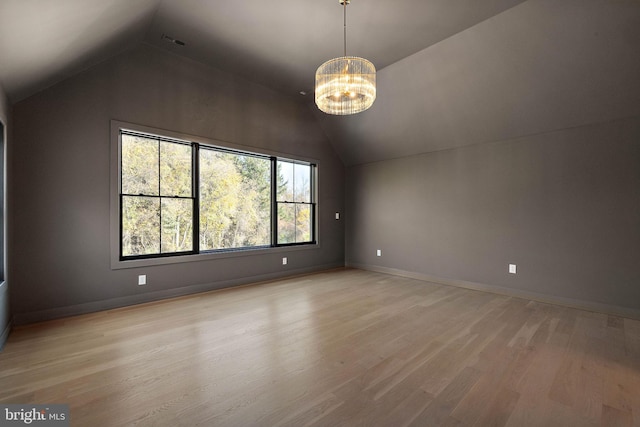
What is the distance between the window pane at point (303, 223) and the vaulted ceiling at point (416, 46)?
2418mm

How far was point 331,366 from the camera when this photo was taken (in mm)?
2195

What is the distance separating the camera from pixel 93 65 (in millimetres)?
3334

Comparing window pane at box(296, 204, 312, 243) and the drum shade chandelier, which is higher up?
the drum shade chandelier

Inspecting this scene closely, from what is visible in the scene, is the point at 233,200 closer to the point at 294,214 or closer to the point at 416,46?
the point at 294,214

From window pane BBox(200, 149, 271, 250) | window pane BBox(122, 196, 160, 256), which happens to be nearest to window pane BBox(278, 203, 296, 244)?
window pane BBox(200, 149, 271, 250)

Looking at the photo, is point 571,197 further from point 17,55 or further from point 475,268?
point 17,55

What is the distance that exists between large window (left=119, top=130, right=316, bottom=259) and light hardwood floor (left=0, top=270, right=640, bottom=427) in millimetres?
1002

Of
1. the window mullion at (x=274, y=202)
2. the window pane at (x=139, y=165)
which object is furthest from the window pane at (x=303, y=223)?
the window pane at (x=139, y=165)

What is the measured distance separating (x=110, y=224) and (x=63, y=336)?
1.28 meters

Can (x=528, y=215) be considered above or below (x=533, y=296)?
above

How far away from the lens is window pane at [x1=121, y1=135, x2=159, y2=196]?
3619 mm

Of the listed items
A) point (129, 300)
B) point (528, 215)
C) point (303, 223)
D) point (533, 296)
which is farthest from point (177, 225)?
point (533, 296)

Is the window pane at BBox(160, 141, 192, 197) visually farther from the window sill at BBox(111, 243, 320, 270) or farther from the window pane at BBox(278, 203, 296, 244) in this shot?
the window pane at BBox(278, 203, 296, 244)

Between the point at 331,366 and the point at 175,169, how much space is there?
337 cm
